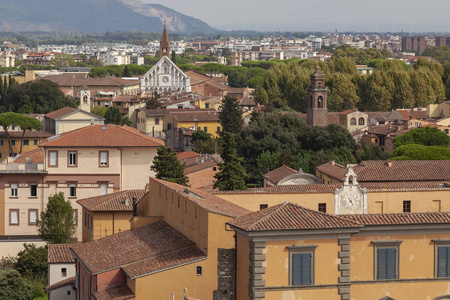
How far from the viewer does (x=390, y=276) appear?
20.9 meters

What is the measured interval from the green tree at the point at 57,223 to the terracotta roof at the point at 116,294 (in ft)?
40.0

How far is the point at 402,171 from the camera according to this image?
38125mm

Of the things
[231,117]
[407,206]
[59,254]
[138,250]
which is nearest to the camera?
[138,250]

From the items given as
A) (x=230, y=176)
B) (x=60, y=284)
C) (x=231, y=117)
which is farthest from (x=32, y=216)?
(x=231, y=117)

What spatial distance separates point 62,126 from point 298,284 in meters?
40.5

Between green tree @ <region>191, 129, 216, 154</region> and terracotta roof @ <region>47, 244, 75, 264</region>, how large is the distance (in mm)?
27573

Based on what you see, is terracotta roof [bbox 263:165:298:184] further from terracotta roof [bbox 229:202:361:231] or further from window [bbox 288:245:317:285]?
window [bbox 288:245:317:285]

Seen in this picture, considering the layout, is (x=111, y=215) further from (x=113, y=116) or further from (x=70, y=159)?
(x=113, y=116)

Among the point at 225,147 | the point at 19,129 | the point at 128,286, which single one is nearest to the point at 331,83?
the point at 19,129

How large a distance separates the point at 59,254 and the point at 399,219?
12.4 m

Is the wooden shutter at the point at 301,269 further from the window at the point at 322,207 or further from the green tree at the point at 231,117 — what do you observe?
the green tree at the point at 231,117

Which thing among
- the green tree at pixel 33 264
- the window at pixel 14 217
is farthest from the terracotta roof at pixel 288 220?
the window at pixel 14 217

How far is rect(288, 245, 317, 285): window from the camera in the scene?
20.0 m

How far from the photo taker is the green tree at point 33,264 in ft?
105
